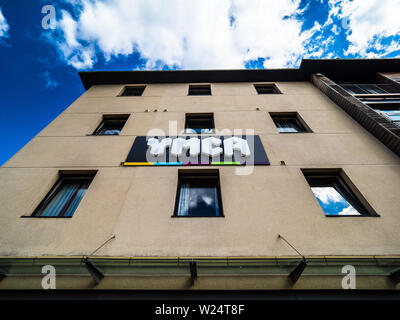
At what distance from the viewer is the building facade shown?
3338 mm

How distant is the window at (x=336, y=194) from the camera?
4.67 meters

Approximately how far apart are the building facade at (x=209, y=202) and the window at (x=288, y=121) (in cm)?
8

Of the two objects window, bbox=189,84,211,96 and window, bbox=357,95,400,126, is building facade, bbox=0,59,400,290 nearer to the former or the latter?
window, bbox=357,95,400,126

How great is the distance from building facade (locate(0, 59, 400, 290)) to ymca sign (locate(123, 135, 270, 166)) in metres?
0.14

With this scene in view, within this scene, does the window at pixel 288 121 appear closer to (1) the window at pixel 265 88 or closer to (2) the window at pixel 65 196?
(1) the window at pixel 265 88

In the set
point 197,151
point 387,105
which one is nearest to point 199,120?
point 197,151

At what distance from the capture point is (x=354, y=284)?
3258 mm

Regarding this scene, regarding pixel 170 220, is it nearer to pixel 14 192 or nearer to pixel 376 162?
pixel 14 192

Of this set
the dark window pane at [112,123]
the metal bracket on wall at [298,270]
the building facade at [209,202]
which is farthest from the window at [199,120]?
the metal bracket on wall at [298,270]

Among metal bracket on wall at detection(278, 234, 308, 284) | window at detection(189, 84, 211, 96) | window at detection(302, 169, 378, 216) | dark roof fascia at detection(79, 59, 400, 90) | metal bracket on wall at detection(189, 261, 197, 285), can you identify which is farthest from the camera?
window at detection(189, 84, 211, 96)

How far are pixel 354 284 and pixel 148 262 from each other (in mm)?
3819

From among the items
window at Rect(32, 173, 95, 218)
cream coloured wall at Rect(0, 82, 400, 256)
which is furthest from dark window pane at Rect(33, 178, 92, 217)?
cream coloured wall at Rect(0, 82, 400, 256)

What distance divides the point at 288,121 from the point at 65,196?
29.3 ft
